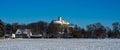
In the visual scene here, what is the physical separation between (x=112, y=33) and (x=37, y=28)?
3927cm

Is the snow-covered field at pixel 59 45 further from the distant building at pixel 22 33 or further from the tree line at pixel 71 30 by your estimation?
the distant building at pixel 22 33

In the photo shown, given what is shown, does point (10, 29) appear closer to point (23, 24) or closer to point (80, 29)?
point (23, 24)

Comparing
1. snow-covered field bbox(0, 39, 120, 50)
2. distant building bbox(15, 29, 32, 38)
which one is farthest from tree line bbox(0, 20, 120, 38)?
snow-covered field bbox(0, 39, 120, 50)

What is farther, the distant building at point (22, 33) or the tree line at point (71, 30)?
the distant building at point (22, 33)

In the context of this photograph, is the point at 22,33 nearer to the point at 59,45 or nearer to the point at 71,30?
the point at 71,30

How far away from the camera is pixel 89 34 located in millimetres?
144125

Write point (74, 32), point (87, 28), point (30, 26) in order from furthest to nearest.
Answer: point (30, 26)
point (87, 28)
point (74, 32)

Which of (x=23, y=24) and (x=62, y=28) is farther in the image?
(x=62, y=28)

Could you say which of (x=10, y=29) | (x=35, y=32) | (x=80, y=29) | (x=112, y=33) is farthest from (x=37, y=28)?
(x=112, y=33)

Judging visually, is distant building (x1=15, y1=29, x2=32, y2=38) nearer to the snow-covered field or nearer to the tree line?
the tree line

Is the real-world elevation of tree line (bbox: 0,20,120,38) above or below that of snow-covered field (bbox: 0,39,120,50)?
above

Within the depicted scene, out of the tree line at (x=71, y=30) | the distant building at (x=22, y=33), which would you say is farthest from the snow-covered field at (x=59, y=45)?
the distant building at (x=22, y=33)

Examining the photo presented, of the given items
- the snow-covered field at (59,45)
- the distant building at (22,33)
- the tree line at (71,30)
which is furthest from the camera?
the distant building at (22,33)

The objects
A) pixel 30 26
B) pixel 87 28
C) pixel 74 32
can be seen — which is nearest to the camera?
pixel 74 32
